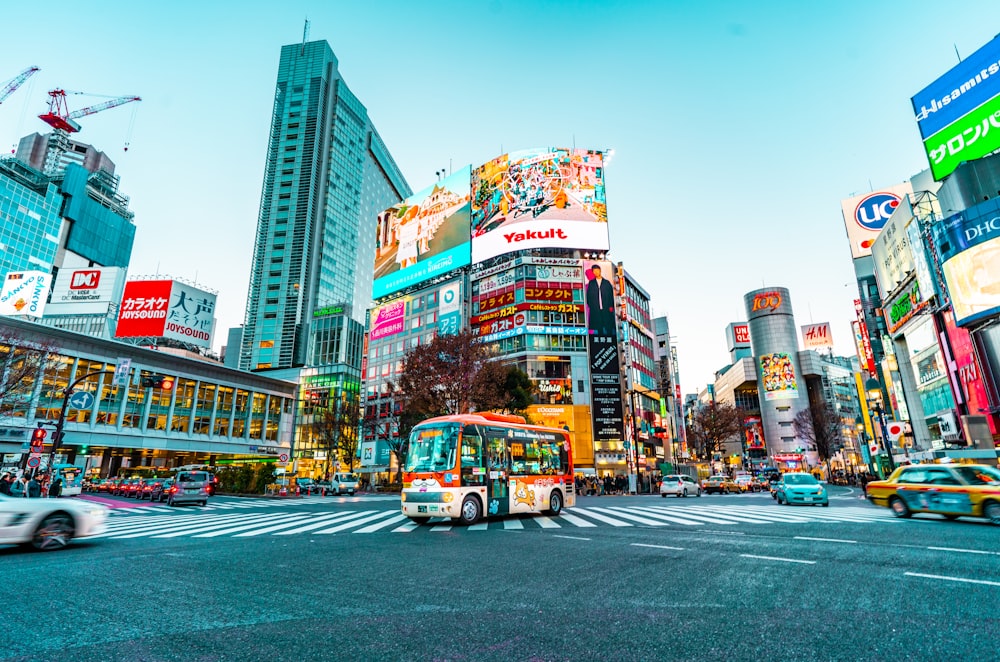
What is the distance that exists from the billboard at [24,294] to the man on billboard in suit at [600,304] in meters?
57.1

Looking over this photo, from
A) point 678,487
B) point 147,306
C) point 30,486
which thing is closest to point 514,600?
point 30,486

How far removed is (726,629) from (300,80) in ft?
488

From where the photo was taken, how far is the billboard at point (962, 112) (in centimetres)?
3162

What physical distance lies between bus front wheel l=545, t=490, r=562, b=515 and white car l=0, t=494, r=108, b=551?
11.9m

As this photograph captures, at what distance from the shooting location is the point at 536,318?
191 feet

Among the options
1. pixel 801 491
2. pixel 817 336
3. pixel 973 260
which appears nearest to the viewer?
pixel 801 491

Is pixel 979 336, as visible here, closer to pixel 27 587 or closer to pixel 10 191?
pixel 27 587

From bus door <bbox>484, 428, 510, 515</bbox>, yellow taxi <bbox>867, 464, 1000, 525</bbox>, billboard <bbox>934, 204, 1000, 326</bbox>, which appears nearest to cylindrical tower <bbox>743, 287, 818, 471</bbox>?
billboard <bbox>934, 204, 1000, 326</bbox>

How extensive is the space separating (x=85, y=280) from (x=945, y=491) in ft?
264

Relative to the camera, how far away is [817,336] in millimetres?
121500

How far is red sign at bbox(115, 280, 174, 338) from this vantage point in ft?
161

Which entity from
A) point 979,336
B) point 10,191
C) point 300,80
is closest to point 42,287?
point 10,191

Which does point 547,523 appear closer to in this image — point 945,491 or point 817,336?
point 945,491

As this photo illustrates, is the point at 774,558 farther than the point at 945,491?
No
